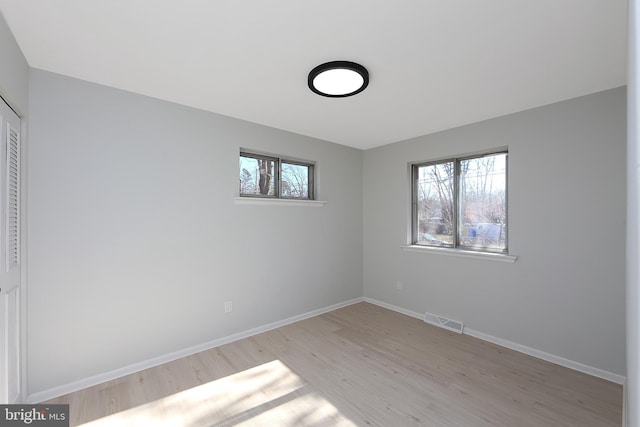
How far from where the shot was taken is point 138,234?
2414 millimetres

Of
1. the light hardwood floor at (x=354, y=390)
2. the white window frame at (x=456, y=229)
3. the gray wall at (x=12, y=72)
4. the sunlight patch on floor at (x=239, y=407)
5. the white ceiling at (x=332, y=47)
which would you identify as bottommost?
the sunlight patch on floor at (x=239, y=407)

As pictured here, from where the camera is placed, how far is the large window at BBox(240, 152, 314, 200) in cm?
320

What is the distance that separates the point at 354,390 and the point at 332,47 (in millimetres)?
2415

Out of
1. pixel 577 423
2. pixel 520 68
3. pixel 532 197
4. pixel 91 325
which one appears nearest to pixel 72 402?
pixel 91 325

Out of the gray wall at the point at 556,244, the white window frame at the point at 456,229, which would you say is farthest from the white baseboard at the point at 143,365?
the gray wall at the point at 556,244

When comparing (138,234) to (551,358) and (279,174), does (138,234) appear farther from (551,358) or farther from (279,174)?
(551,358)

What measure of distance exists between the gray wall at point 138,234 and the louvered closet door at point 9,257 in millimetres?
230

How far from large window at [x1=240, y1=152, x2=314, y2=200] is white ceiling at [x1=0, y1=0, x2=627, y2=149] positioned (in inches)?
29.5

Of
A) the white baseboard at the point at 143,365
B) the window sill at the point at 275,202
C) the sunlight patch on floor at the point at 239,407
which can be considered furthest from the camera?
the window sill at the point at 275,202

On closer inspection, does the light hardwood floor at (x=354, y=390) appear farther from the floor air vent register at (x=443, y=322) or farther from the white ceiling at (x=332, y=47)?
the white ceiling at (x=332, y=47)

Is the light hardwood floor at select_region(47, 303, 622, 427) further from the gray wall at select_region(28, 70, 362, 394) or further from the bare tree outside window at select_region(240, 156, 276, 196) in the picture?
the bare tree outside window at select_region(240, 156, 276, 196)

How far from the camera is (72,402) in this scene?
199 centimetres

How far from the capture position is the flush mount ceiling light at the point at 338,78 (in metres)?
1.92

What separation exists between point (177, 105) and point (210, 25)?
1.27m
